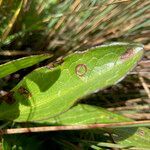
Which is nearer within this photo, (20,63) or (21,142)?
(20,63)

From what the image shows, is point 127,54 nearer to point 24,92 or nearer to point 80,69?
point 80,69

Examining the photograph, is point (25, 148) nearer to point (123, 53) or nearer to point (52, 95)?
point (52, 95)

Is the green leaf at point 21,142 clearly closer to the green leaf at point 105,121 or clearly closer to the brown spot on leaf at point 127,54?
the green leaf at point 105,121

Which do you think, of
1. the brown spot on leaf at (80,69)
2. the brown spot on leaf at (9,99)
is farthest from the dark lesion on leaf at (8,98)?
the brown spot on leaf at (80,69)

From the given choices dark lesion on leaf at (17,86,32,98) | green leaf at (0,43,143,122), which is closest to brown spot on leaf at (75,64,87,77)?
green leaf at (0,43,143,122)

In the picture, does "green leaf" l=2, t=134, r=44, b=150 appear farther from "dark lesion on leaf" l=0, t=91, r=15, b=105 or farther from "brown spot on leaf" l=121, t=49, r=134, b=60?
"brown spot on leaf" l=121, t=49, r=134, b=60

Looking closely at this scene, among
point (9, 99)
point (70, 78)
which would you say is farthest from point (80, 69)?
point (9, 99)

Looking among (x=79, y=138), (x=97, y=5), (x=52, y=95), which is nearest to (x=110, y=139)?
(x=79, y=138)
